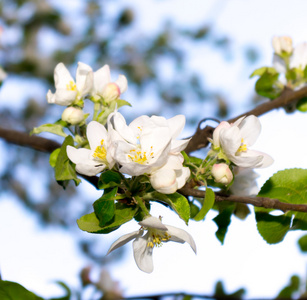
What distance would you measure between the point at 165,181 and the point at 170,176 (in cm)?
1

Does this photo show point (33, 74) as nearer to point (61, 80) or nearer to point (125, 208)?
point (61, 80)

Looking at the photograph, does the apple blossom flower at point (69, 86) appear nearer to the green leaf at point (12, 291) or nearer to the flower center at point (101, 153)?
the flower center at point (101, 153)

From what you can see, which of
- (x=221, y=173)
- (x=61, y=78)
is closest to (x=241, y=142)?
(x=221, y=173)

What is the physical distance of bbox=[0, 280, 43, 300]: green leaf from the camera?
676mm

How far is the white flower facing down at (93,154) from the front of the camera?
2.33 feet

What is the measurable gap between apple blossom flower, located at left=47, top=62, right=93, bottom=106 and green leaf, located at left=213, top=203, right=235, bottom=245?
357mm

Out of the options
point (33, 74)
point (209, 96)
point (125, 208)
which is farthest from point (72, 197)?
point (125, 208)

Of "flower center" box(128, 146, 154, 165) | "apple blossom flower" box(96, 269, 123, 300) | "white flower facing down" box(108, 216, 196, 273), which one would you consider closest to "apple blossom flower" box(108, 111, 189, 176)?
"flower center" box(128, 146, 154, 165)

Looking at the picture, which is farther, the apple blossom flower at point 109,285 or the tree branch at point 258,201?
the apple blossom flower at point 109,285

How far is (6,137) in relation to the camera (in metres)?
1.20

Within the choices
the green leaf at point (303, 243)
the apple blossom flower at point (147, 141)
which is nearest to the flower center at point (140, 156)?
the apple blossom flower at point (147, 141)

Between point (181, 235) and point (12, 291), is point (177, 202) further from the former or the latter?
point (12, 291)

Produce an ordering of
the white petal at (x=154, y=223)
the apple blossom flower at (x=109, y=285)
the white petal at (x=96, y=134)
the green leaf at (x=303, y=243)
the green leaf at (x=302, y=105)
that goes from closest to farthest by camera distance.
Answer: the white petal at (x=154, y=223)
the white petal at (x=96, y=134)
the green leaf at (x=302, y=105)
the green leaf at (x=303, y=243)
the apple blossom flower at (x=109, y=285)

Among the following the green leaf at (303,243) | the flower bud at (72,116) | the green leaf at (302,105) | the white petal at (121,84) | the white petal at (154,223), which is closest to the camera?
the white petal at (154,223)
